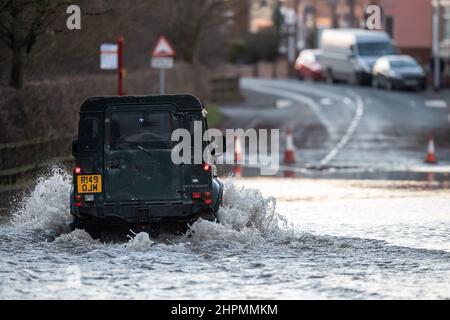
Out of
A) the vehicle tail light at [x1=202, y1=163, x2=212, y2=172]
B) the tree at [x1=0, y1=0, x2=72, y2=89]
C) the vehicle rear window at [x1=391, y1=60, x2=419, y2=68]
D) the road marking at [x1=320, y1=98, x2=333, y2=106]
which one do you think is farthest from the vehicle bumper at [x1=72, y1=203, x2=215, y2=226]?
the vehicle rear window at [x1=391, y1=60, x2=419, y2=68]

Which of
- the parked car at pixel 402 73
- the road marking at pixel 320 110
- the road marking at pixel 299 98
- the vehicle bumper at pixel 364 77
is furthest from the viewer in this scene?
the vehicle bumper at pixel 364 77

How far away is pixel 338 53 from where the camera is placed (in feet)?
211

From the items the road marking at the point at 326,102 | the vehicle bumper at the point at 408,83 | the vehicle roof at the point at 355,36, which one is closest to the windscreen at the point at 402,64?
the vehicle bumper at the point at 408,83

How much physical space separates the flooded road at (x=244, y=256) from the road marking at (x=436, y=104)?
2919 centimetres

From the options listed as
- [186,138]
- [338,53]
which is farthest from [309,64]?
[186,138]

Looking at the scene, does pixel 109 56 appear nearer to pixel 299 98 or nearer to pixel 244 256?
pixel 244 256

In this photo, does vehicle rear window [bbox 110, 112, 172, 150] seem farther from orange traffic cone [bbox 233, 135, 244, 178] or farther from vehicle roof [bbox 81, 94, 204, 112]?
orange traffic cone [bbox 233, 135, 244, 178]

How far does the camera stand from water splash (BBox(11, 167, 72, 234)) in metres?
17.2

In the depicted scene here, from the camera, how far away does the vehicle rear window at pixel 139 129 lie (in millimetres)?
15633

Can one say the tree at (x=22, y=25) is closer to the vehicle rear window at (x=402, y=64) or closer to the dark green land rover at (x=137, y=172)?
the dark green land rover at (x=137, y=172)

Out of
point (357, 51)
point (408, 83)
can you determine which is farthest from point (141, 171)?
point (357, 51)

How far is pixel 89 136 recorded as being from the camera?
51.4 ft
